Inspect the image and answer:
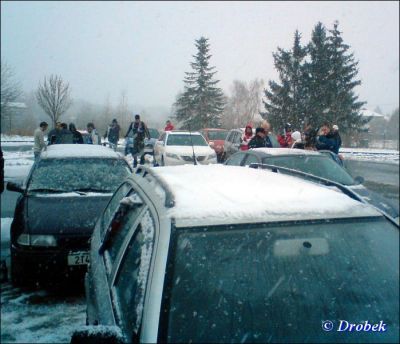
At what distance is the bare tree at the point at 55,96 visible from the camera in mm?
14805

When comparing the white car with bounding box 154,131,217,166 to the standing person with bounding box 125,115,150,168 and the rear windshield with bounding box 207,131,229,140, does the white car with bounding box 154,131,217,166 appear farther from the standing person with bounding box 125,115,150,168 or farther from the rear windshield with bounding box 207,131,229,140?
the rear windshield with bounding box 207,131,229,140

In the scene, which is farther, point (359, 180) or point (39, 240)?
point (359, 180)

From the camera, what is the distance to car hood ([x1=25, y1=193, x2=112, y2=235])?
16.6ft

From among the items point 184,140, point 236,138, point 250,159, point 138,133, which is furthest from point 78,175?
point 236,138

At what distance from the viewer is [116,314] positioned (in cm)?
220

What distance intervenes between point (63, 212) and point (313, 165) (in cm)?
415

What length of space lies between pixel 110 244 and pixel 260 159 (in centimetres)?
→ 496

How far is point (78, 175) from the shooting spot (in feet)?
20.7

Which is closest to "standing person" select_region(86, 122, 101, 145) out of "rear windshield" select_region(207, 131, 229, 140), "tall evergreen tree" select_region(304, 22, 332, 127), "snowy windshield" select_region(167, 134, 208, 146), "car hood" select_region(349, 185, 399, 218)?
"snowy windshield" select_region(167, 134, 208, 146)

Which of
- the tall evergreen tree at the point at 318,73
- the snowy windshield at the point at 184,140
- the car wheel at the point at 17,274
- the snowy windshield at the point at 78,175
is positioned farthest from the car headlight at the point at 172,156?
the car wheel at the point at 17,274

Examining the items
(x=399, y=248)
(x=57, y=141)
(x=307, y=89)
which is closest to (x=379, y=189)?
(x=307, y=89)

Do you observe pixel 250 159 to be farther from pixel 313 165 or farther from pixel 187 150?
pixel 187 150

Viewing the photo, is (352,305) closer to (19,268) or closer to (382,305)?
(382,305)

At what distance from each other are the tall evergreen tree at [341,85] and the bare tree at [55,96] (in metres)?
9.01
